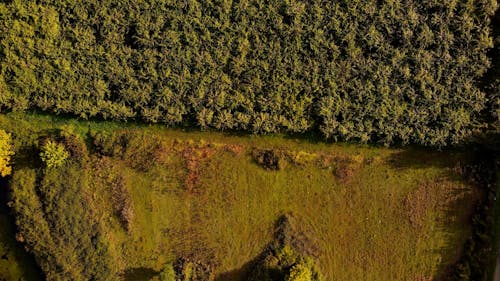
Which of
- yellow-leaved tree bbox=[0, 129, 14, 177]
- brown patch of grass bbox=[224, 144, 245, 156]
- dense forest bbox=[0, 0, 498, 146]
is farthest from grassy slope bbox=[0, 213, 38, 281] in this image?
brown patch of grass bbox=[224, 144, 245, 156]

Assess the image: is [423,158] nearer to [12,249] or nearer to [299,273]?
[299,273]

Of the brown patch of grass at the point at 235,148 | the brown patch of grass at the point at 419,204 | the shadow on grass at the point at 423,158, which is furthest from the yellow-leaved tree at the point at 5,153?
the brown patch of grass at the point at 419,204

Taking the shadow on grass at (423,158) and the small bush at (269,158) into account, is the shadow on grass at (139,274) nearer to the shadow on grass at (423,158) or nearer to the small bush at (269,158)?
the small bush at (269,158)

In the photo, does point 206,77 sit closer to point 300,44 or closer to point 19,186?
point 300,44

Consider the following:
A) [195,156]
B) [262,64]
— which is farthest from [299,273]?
[262,64]

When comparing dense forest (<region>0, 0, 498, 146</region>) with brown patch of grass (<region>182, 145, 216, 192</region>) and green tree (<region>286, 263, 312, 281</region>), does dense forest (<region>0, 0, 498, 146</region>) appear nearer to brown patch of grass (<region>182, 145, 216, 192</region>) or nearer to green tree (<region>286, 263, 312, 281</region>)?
brown patch of grass (<region>182, 145, 216, 192</region>)
